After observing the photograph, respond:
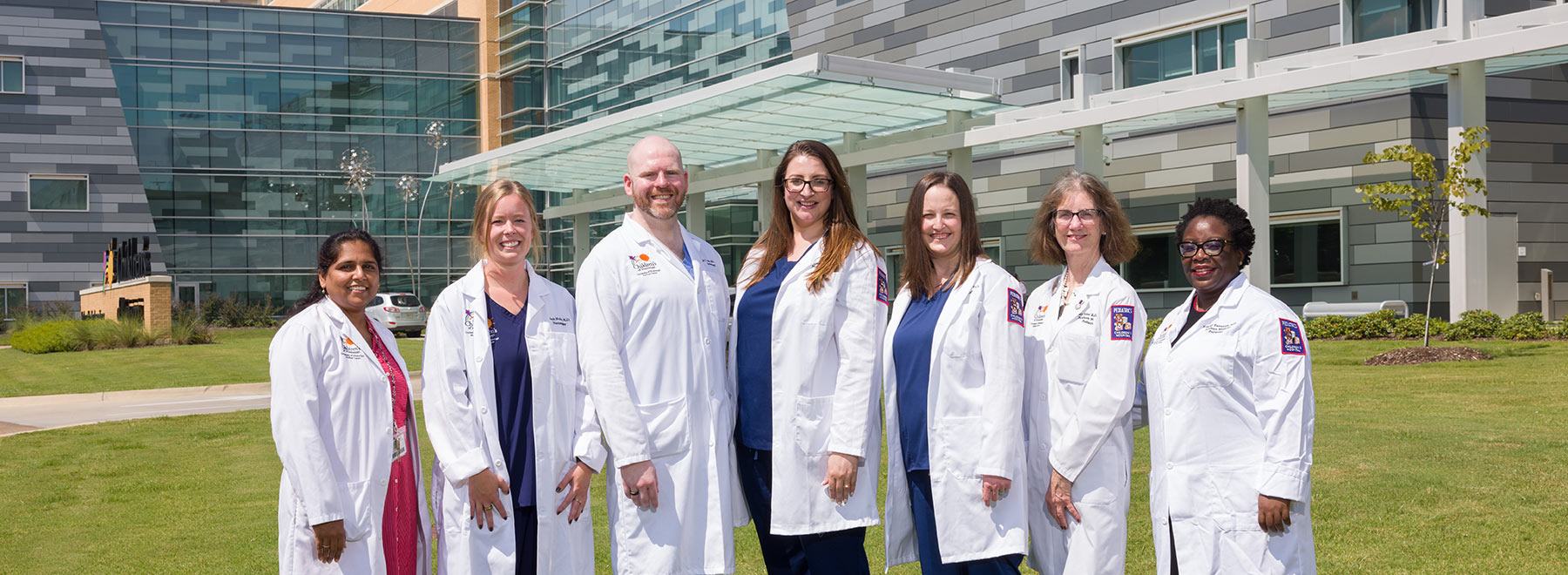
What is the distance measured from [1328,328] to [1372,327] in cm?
71

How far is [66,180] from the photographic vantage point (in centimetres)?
4631

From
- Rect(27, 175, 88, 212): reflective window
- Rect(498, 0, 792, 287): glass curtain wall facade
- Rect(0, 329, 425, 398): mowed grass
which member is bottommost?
Rect(0, 329, 425, 398): mowed grass

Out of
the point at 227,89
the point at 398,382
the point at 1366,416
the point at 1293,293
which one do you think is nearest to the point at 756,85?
the point at 1293,293

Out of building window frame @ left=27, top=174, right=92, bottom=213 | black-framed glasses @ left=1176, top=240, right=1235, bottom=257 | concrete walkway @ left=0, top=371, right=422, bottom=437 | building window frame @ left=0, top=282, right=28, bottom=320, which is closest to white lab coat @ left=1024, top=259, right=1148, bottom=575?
black-framed glasses @ left=1176, top=240, right=1235, bottom=257

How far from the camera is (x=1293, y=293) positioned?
2348 centimetres

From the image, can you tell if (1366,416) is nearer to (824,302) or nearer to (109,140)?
(824,302)

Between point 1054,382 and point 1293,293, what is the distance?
69.9 feet

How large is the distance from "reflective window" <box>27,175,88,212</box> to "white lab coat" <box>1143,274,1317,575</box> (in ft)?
170

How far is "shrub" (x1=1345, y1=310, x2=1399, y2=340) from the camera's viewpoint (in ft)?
63.9

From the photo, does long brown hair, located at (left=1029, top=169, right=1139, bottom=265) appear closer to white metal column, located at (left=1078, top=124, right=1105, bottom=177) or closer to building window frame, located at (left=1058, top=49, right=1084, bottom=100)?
white metal column, located at (left=1078, top=124, right=1105, bottom=177)

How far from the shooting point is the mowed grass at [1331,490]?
6699mm

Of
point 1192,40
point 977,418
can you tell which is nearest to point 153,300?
point 1192,40

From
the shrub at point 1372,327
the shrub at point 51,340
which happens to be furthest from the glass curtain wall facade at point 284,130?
the shrub at point 1372,327

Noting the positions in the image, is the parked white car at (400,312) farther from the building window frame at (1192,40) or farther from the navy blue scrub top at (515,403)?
the navy blue scrub top at (515,403)
